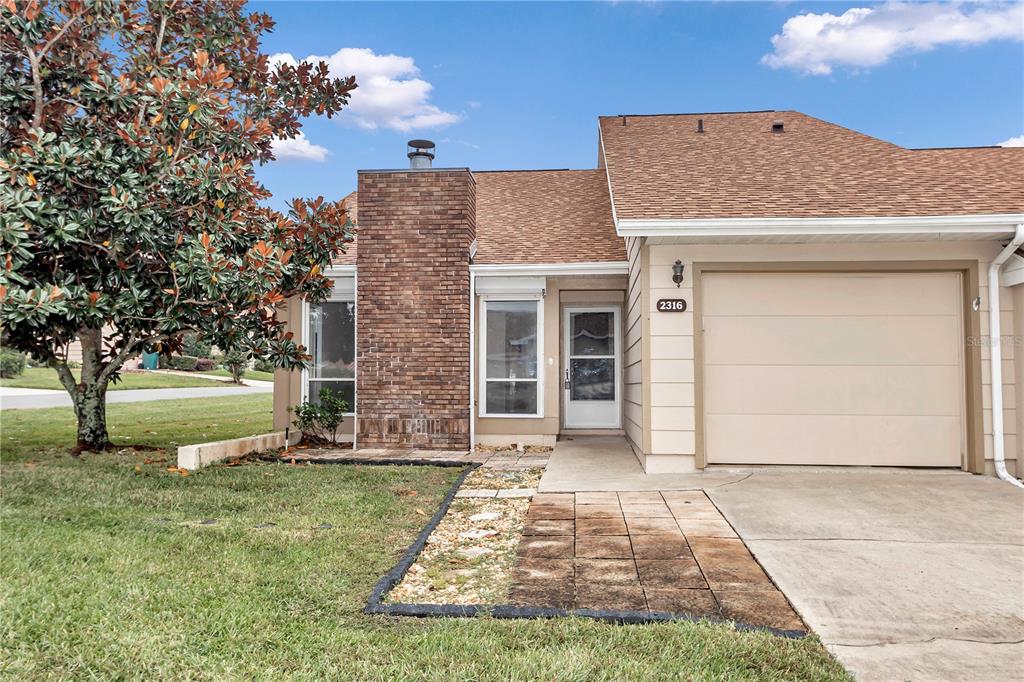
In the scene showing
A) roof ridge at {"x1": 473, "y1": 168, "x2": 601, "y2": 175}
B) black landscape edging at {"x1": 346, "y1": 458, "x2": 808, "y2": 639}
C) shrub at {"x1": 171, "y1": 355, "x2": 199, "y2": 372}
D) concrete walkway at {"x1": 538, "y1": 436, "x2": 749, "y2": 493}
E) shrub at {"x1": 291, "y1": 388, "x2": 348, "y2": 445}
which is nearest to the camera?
black landscape edging at {"x1": 346, "y1": 458, "x2": 808, "y2": 639}

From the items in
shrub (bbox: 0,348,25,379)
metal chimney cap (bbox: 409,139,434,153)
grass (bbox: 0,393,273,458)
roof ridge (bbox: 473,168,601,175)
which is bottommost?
grass (bbox: 0,393,273,458)

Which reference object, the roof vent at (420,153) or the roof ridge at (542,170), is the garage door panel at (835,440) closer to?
the roof vent at (420,153)

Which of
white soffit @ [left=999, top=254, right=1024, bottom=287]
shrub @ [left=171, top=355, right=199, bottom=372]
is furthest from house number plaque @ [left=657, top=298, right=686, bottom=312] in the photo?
shrub @ [left=171, top=355, right=199, bottom=372]

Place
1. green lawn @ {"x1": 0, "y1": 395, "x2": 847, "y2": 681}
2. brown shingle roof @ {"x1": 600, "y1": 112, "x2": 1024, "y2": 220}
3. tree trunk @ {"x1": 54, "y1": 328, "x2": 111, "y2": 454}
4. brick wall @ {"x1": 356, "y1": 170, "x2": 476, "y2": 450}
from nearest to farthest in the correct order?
green lawn @ {"x1": 0, "y1": 395, "x2": 847, "y2": 681}
brown shingle roof @ {"x1": 600, "y1": 112, "x2": 1024, "y2": 220}
tree trunk @ {"x1": 54, "y1": 328, "x2": 111, "y2": 454}
brick wall @ {"x1": 356, "y1": 170, "x2": 476, "y2": 450}

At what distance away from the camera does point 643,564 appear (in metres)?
4.23

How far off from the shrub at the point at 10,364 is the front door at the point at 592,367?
22457mm

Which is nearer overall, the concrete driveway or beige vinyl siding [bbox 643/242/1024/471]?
the concrete driveway

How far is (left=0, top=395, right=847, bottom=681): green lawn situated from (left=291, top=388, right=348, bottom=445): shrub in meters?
3.47

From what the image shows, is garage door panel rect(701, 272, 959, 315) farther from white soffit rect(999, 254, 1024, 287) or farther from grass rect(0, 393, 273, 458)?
grass rect(0, 393, 273, 458)

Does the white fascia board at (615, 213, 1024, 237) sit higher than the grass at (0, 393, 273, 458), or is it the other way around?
the white fascia board at (615, 213, 1024, 237)

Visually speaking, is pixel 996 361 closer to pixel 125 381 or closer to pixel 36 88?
pixel 36 88

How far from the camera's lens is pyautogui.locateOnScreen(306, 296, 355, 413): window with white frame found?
34.1ft

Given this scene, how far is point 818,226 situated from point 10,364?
27.5 m

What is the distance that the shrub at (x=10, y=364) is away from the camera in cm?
2352
